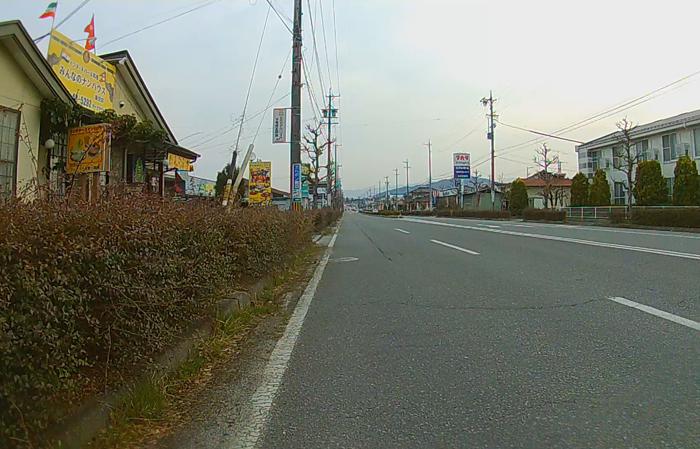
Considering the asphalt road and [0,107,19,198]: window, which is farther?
[0,107,19,198]: window

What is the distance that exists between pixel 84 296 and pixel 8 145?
8082 millimetres

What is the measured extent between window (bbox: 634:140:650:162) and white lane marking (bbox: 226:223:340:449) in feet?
151

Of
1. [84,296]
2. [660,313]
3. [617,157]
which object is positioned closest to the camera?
[84,296]

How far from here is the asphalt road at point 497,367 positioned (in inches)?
128

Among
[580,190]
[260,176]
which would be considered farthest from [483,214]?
[260,176]

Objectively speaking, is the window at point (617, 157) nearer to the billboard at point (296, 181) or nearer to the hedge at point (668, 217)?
the hedge at point (668, 217)

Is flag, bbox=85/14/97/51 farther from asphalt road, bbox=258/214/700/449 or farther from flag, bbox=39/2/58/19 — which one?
asphalt road, bbox=258/214/700/449

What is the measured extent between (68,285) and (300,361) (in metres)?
2.41

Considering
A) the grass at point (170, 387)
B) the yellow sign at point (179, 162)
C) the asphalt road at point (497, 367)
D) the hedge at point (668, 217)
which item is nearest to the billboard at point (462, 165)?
the hedge at point (668, 217)

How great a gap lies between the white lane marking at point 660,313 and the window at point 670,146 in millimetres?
41775

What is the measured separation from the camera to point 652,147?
147 ft

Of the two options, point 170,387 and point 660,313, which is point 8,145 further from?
point 660,313

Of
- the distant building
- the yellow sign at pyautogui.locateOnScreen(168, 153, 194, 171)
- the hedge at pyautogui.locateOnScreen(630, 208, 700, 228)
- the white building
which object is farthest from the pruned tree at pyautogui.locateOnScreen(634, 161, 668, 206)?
the yellow sign at pyautogui.locateOnScreen(168, 153, 194, 171)

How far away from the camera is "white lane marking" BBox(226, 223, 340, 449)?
10.7 ft
